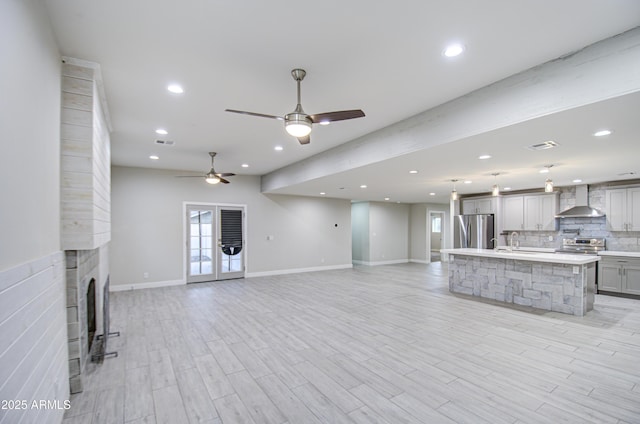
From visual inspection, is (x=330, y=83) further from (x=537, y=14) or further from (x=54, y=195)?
(x=54, y=195)

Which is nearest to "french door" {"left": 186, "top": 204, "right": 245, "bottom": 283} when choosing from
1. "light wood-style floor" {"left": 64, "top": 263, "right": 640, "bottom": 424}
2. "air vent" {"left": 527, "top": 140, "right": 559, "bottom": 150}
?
"light wood-style floor" {"left": 64, "top": 263, "right": 640, "bottom": 424}

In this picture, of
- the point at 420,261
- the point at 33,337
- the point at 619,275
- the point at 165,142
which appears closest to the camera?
the point at 33,337

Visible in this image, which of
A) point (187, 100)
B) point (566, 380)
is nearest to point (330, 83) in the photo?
point (187, 100)

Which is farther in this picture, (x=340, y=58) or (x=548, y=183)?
(x=548, y=183)

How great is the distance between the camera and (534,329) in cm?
438

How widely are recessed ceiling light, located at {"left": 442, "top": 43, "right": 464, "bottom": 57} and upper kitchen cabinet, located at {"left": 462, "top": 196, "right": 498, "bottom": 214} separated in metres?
7.55

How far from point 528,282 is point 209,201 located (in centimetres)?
750

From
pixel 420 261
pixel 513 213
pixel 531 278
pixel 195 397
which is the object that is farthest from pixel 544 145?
pixel 420 261

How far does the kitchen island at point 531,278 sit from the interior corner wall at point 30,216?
254 inches

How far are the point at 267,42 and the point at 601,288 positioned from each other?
8701 mm

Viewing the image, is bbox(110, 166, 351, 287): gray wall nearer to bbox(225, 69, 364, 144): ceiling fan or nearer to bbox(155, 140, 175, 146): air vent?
bbox(155, 140, 175, 146): air vent

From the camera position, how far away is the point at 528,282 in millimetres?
5578

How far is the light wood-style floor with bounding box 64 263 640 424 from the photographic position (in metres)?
2.50

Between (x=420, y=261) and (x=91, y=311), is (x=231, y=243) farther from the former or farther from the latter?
(x=420, y=261)
